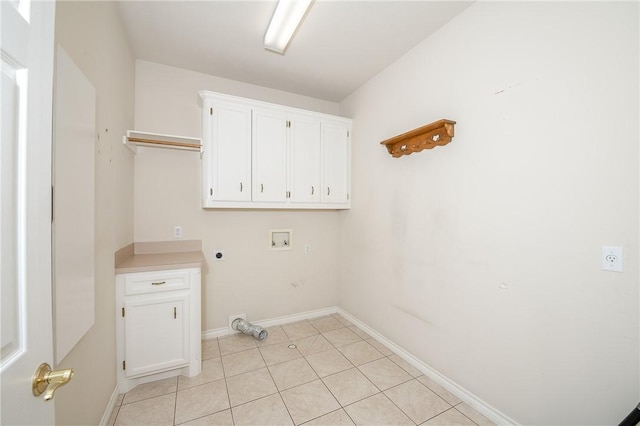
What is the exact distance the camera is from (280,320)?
3096 mm

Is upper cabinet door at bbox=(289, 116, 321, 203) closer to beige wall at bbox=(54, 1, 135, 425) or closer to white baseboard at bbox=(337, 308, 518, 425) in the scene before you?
beige wall at bbox=(54, 1, 135, 425)

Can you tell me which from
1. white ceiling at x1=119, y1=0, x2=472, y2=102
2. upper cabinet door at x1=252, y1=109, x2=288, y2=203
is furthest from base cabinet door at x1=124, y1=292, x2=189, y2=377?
white ceiling at x1=119, y1=0, x2=472, y2=102

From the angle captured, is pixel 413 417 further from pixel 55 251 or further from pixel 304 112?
pixel 304 112

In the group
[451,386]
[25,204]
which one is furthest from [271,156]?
[451,386]

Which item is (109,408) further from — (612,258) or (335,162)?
(612,258)

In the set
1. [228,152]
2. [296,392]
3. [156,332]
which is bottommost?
[296,392]

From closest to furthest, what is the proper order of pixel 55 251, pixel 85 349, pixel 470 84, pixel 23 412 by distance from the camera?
1. pixel 23 412
2. pixel 55 251
3. pixel 85 349
4. pixel 470 84

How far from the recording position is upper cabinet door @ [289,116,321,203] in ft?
9.27

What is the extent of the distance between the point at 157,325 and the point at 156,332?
54mm

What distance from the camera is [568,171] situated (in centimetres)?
138

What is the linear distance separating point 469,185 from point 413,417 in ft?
5.36

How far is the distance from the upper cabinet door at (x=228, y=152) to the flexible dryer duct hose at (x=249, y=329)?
52.6 inches

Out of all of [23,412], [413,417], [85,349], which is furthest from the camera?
[413,417]

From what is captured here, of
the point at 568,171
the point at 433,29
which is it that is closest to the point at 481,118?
the point at 568,171
